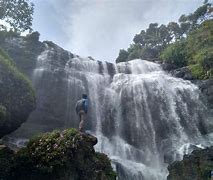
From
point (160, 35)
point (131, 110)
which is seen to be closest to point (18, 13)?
point (131, 110)

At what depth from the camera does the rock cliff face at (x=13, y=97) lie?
1498 cm

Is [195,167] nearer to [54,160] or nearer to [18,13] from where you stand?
[54,160]

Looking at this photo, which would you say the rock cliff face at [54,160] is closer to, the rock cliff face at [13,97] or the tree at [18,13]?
the rock cliff face at [13,97]

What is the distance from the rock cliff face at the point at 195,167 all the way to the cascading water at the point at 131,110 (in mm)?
3530

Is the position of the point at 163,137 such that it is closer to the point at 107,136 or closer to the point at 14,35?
the point at 107,136

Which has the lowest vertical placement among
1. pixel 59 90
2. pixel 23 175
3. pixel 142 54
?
pixel 23 175

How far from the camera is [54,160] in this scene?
1100 centimetres

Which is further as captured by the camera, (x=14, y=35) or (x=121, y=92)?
(x=14, y=35)

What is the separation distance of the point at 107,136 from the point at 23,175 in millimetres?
11694

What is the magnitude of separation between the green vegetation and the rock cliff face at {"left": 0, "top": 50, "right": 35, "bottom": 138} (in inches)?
669

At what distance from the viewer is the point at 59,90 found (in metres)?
24.3

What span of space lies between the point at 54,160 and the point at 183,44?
28445 mm

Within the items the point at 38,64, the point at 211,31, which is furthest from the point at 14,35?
the point at 211,31

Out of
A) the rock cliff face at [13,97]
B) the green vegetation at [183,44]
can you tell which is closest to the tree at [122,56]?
the green vegetation at [183,44]
